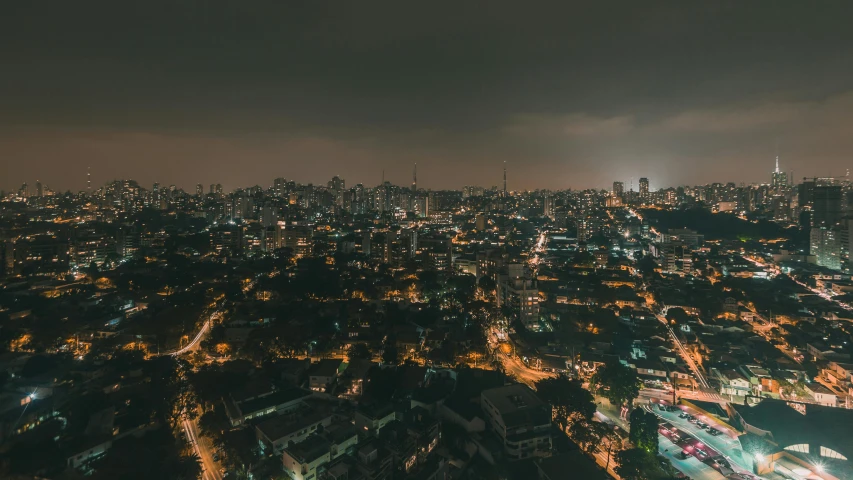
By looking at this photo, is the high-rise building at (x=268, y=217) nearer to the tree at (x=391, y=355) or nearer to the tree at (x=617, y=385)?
the tree at (x=391, y=355)

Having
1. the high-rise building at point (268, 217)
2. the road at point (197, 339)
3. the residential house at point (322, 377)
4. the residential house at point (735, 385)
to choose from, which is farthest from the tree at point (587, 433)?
the high-rise building at point (268, 217)

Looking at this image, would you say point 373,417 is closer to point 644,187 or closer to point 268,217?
point 268,217

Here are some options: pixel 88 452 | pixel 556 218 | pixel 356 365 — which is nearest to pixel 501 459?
pixel 356 365

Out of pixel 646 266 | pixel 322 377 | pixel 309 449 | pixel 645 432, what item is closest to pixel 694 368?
pixel 645 432

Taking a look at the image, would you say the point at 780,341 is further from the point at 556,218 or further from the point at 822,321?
the point at 556,218

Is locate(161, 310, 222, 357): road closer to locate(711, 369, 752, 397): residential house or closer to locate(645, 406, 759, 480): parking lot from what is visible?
locate(645, 406, 759, 480): parking lot

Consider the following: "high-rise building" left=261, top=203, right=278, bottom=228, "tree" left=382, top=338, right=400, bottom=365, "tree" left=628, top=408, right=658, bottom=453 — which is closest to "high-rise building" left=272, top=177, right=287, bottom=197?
"high-rise building" left=261, top=203, right=278, bottom=228
